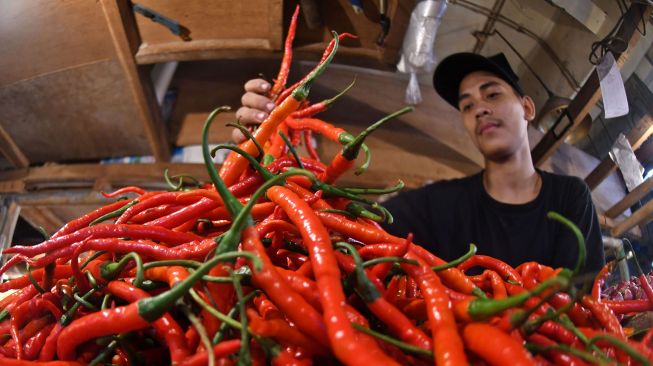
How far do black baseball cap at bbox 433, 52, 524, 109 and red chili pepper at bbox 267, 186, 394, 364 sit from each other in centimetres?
192

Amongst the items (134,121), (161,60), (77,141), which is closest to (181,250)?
(161,60)

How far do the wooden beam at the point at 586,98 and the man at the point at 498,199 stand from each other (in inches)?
22.5

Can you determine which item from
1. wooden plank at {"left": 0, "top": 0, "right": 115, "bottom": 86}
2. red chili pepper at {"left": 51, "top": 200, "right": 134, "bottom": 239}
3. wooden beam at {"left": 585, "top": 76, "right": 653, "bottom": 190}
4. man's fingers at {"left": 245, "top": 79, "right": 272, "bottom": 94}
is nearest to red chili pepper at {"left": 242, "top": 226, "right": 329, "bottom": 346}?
red chili pepper at {"left": 51, "top": 200, "right": 134, "bottom": 239}

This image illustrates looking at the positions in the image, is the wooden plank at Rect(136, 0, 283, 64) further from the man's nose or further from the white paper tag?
the white paper tag

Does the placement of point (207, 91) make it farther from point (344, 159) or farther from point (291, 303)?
point (291, 303)

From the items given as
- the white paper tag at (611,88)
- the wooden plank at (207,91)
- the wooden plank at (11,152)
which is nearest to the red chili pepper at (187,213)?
the white paper tag at (611,88)

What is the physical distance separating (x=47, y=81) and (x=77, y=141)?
583mm

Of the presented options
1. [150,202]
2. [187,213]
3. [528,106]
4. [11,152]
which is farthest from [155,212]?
[11,152]

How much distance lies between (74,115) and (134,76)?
0.77 m

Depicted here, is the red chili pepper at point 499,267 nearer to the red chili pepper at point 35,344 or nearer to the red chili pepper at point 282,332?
the red chili pepper at point 282,332

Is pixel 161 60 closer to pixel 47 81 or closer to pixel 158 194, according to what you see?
pixel 47 81

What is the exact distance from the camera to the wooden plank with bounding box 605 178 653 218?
9.60 ft

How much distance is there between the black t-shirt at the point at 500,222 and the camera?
2.08m

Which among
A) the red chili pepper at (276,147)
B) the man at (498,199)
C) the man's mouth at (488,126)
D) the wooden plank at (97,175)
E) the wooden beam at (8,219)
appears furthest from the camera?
the wooden plank at (97,175)
